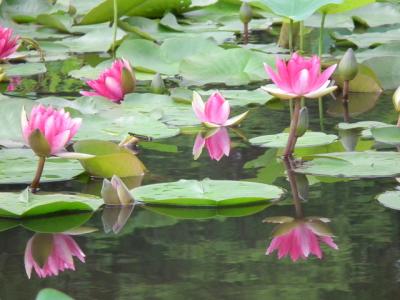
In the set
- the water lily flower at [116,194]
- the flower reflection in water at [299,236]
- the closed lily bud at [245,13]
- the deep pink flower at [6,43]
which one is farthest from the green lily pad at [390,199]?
the closed lily bud at [245,13]

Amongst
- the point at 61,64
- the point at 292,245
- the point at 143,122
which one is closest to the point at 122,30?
the point at 61,64

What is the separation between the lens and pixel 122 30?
3.76 m

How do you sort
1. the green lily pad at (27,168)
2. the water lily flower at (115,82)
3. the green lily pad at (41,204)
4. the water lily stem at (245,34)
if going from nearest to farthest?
the green lily pad at (41,204) → the green lily pad at (27,168) → the water lily flower at (115,82) → the water lily stem at (245,34)

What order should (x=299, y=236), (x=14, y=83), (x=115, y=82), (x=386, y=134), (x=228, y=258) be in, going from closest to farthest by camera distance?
(x=228, y=258)
(x=299, y=236)
(x=386, y=134)
(x=115, y=82)
(x=14, y=83)

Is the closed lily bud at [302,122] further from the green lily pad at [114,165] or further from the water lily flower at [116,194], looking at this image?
the water lily flower at [116,194]

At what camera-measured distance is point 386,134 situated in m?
2.18

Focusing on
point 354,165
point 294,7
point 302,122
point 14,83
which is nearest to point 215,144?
point 302,122

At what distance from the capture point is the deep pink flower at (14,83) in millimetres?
2960

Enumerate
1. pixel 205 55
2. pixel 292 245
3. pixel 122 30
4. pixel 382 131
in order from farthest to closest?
pixel 122 30 → pixel 205 55 → pixel 382 131 → pixel 292 245

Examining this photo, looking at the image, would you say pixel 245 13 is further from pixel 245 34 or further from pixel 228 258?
pixel 228 258

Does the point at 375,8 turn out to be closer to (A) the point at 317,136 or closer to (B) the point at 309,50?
(B) the point at 309,50

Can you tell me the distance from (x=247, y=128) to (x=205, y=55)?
0.70 m

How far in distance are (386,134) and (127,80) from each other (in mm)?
765

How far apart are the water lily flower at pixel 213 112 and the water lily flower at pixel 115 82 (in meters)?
0.42
